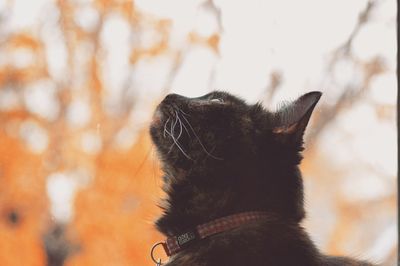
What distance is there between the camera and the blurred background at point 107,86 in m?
1.49

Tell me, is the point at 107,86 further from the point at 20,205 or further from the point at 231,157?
the point at 231,157

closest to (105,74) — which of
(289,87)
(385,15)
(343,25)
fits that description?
(289,87)

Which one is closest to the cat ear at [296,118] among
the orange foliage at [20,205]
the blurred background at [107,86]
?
the blurred background at [107,86]

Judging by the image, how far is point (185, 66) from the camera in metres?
1.61

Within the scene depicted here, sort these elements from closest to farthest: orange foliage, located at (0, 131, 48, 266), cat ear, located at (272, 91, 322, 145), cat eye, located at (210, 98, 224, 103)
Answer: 1. cat ear, located at (272, 91, 322, 145)
2. cat eye, located at (210, 98, 224, 103)
3. orange foliage, located at (0, 131, 48, 266)

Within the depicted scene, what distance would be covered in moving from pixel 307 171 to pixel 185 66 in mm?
509

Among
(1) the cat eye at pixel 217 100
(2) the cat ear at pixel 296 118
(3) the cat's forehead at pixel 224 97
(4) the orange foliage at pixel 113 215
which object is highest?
(4) the orange foliage at pixel 113 215

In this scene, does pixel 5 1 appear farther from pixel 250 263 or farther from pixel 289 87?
pixel 250 263

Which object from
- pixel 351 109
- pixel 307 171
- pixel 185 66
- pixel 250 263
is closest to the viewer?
pixel 250 263

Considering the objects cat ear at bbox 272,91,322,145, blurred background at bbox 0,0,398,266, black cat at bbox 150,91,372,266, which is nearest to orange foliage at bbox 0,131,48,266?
blurred background at bbox 0,0,398,266

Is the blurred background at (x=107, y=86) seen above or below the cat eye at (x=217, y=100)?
above

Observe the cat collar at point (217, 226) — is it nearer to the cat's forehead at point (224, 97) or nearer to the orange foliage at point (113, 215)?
the cat's forehead at point (224, 97)

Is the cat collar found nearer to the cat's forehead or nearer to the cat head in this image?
the cat head

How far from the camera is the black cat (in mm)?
930
